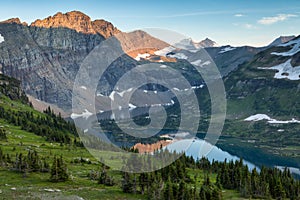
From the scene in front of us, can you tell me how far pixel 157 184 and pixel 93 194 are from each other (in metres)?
11.4

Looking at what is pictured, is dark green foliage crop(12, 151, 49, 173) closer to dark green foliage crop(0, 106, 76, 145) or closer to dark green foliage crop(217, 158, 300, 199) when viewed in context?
dark green foliage crop(217, 158, 300, 199)

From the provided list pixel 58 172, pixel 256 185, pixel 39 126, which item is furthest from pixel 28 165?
pixel 39 126

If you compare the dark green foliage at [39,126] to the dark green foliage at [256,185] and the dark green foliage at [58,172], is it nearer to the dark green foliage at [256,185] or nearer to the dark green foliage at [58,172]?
the dark green foliage at [256,185]

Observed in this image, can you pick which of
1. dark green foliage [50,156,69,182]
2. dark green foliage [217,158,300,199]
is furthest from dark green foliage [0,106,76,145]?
dark green foliage [50,156,69,182]

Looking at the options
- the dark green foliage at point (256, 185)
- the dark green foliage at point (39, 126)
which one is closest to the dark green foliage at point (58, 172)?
the dark green foliage at point (256, 185)

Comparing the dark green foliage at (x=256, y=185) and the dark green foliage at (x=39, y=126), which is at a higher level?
the dark green foliage at (x=39, y=126)

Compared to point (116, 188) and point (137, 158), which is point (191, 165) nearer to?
point (137, 158)

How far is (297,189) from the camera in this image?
86.2 meters

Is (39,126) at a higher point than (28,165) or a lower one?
higher

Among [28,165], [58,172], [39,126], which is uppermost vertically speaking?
[39,126]

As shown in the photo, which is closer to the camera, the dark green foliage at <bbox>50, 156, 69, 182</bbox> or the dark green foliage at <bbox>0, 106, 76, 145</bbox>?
the dark green foliage at <bbox>50, 156, 69, 182</bbox>

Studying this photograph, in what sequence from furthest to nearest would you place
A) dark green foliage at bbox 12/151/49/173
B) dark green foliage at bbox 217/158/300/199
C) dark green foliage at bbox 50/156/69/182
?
dark green foliage at bbox 217/158/300/199 → dark green foliage at bbox 12/151/49/173 → dark green foliage at bbox 50/156/69/182

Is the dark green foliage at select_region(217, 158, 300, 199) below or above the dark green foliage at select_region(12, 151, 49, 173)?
below

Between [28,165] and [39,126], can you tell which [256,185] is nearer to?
[28,165]
